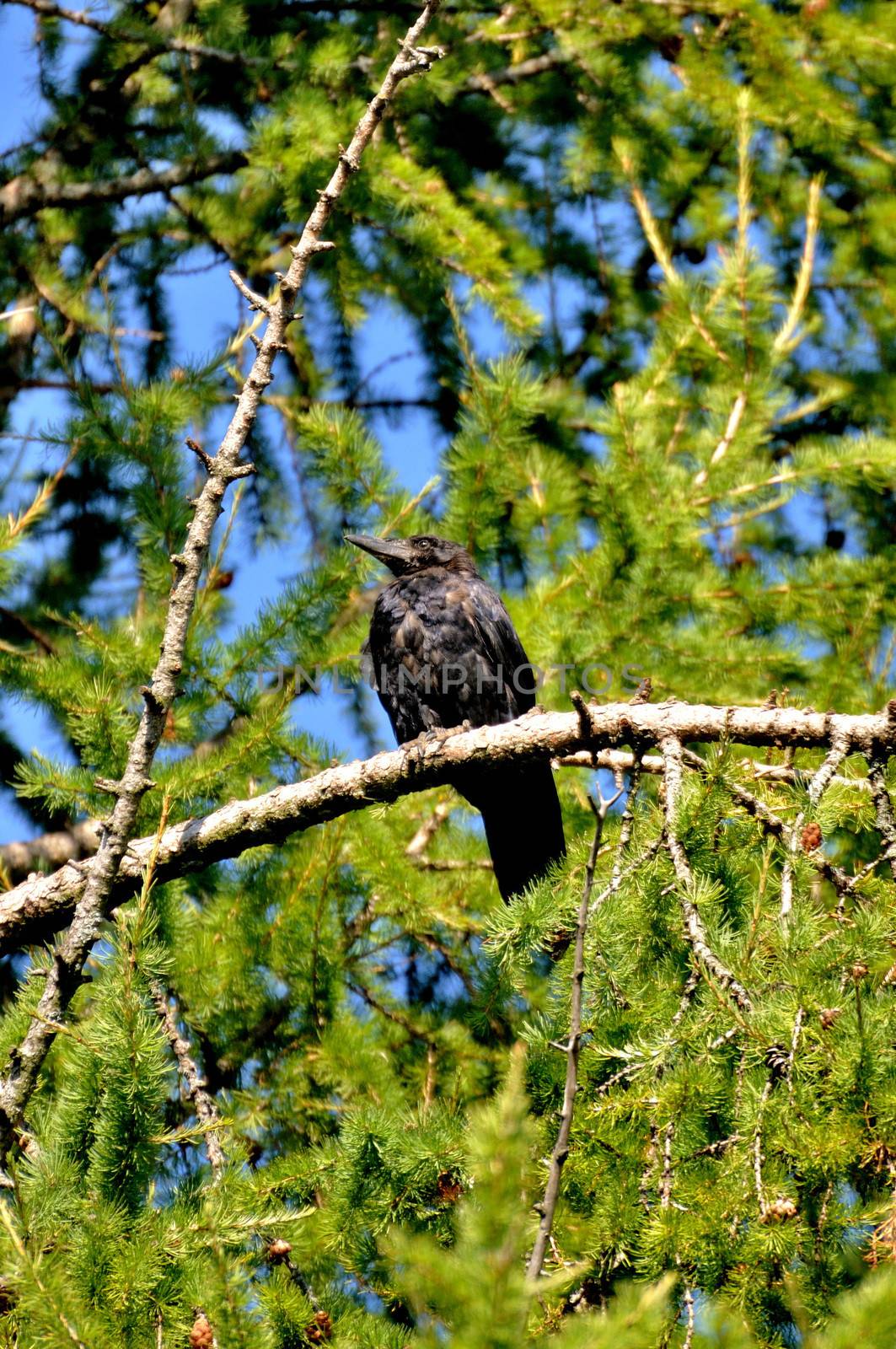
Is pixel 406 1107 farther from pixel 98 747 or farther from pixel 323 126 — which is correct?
pixel 323 126

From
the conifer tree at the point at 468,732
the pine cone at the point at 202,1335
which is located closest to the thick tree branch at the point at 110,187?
the conifer tree at the point at 468,732

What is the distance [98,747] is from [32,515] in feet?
2.59

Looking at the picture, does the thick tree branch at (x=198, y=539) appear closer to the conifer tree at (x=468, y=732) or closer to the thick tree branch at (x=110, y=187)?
the conifer tree at (x=468, y=732)

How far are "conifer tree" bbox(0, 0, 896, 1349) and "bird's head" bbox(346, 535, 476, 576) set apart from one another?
0.23 feet

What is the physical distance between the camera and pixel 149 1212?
1956 millimetres

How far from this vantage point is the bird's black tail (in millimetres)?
3895

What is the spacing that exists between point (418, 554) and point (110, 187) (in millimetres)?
2126

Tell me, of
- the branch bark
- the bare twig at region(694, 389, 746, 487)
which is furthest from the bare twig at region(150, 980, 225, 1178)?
the bare twig at region(694, 389, 746, 487)

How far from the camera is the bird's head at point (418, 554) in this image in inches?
170

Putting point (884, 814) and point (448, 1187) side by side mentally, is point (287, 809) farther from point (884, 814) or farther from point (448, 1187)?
point (884, 814)

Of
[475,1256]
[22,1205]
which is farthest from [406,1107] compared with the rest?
[475,1256]

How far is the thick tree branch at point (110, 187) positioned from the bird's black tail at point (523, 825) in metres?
2.86

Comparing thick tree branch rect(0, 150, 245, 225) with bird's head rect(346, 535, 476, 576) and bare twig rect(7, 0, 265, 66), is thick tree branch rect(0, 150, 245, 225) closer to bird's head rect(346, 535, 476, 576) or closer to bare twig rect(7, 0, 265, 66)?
bare twig rect(7, 0, 265, 66)

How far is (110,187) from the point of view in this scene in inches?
201
